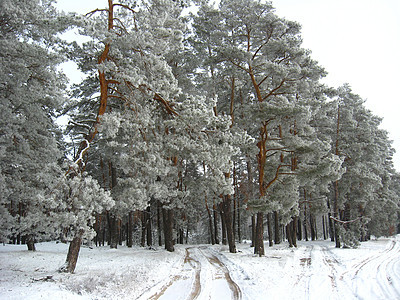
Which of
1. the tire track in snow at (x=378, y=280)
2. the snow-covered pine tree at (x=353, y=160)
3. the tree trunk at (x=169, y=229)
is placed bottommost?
the tire track in snow at (x=378, y=280)

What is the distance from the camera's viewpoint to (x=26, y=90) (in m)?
11.6

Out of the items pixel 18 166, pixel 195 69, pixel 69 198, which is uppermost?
pixel 195 69

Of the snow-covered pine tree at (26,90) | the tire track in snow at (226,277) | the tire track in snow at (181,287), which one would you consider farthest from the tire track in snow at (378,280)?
the snow-covered pine tree at (26,90)

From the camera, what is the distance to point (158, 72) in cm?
1075

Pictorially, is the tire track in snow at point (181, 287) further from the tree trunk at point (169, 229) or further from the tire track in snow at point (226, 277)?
the tree trunk at point (169, 229)

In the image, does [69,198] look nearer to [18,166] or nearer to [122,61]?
[122,61]

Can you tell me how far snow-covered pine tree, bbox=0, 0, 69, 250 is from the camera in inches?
406

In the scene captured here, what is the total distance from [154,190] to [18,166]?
6.63 metres

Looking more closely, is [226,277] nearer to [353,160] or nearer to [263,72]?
[263,72]

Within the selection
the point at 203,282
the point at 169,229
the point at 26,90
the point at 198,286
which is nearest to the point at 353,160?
the point at 169,229

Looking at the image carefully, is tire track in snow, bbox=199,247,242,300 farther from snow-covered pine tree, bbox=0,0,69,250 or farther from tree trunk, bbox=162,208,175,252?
tree trunk, bbox=162,208,175,252

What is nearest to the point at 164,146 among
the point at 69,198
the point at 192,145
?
the point at 192,145

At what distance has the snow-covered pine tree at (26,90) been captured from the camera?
1032 centimetres

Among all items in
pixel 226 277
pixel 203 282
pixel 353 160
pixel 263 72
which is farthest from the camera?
pixel 353 160
